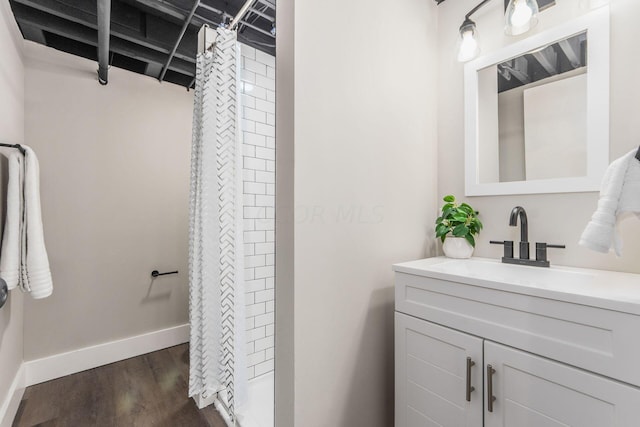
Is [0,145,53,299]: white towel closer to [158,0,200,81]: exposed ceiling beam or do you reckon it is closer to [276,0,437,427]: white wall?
[158,0,200,81]: exposed ceiling beam

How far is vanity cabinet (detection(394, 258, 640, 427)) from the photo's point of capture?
0.72 m

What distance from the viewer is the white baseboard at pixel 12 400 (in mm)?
1512

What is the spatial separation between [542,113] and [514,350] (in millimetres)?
1083

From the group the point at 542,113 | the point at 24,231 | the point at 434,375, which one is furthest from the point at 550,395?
the point at 24,231

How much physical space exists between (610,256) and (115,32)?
305 centimetres

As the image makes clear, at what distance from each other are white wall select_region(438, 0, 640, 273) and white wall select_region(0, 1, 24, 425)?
8.16ft

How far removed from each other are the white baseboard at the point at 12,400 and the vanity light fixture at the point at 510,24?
3139 millimetres

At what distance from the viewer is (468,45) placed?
4.63 ft

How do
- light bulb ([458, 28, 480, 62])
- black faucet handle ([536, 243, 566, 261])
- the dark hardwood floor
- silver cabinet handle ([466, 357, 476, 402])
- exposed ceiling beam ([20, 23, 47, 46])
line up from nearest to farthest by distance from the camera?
silver cabinet handle ([466, 357, 476, 402]) < black faucet handle ([536, 243, 566, 261]) < light bulb ([458, 28, 480, 62]) < the dark hardwood floor < exposed ceiling beam ([20, 23, 47, 46])

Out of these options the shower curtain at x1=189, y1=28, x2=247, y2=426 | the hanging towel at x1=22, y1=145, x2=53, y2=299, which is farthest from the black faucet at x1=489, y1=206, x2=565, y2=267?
the hanging towel at x1=22, y1=145, x2=53, y2=299

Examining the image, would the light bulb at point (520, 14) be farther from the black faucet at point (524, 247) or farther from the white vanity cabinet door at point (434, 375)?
the white vanity cabinet door at point (434, 375)

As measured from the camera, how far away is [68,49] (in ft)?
7.30

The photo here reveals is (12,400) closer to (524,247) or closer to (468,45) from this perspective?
(524,247)

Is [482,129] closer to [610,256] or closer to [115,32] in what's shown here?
[610,256]
